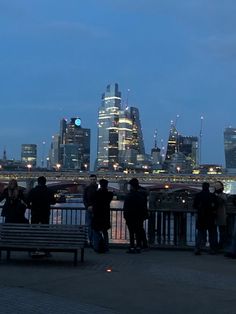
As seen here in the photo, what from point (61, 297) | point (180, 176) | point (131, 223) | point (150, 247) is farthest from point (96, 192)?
point (180, 176)

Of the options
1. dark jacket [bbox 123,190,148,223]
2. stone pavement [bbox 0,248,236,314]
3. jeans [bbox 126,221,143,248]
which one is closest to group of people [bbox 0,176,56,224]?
stone pavement [bbox 0,248,236,314]

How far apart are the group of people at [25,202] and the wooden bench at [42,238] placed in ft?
3.49

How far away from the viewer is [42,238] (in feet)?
37.7

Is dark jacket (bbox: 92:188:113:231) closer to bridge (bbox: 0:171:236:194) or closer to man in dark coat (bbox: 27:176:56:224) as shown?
man in dark coat (bbox: 27:176:56:224)

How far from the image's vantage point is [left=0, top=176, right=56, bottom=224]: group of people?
12.7m

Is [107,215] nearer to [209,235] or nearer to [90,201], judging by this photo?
[90,201]

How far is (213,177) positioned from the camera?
10294 cm

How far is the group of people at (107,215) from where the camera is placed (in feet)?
44.7

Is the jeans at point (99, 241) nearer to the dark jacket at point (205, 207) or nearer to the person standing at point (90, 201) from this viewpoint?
the person standing at point (90, 201)

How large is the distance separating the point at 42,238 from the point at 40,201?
1.62 m

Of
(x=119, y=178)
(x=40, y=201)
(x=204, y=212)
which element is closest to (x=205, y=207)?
(x=204, y=212)

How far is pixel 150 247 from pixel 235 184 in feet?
311

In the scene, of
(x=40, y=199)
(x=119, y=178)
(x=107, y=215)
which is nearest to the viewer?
(x=40, y=199)

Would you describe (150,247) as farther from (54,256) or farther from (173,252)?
(54,256)
